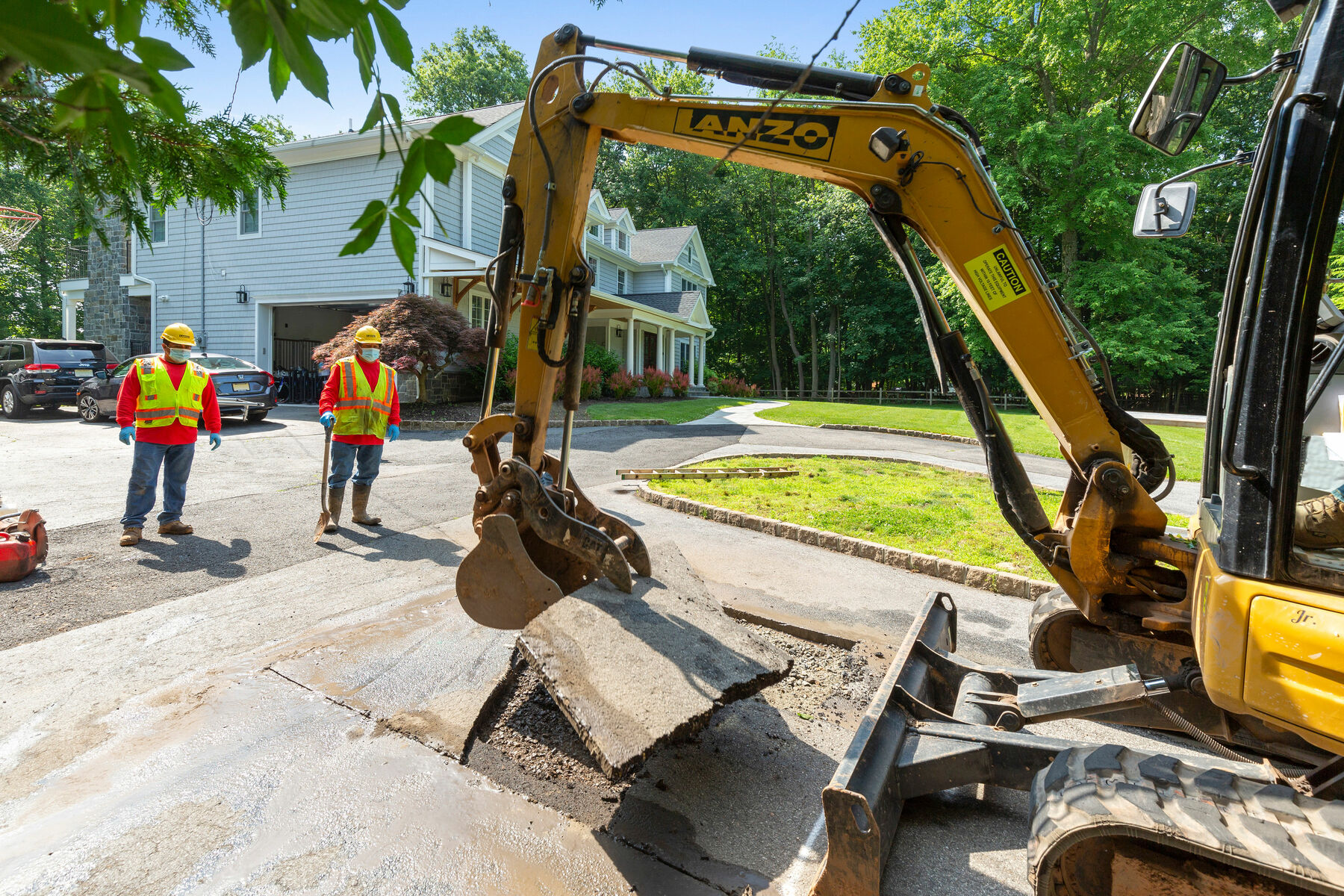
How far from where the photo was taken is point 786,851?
271 cm

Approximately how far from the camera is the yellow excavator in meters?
1.98

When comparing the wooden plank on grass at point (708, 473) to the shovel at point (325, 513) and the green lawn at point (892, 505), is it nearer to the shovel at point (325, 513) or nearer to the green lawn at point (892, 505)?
the green lawn at point (892, 505)

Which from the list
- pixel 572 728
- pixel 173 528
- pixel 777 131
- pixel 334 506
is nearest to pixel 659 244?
pixel 334 506

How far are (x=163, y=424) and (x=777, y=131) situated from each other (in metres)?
6.26

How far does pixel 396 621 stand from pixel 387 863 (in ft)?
8.11

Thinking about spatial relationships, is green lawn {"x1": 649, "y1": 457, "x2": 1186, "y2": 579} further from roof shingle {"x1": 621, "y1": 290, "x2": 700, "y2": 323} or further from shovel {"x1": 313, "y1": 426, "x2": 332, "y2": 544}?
roof shingle {"x1": 621, "y1": 290, "x2": 700, "y2": 323}

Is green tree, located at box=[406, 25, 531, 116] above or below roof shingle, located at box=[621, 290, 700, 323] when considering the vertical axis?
above

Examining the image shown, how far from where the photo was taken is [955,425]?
1912 centimetres

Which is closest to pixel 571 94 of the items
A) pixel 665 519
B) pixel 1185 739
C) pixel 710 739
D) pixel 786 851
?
pixel 710 739

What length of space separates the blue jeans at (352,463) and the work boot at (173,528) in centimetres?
128

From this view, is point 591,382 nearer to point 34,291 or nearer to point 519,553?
point 519,553

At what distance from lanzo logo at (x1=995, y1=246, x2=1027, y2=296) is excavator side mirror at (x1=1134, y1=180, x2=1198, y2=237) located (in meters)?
0.59

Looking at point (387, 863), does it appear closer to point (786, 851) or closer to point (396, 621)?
point (786, 851)

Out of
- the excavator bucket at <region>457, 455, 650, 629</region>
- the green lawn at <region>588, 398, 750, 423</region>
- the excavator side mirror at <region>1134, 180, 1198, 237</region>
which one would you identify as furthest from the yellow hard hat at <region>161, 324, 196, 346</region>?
the green lawn at <region>588, 398, 750, 423</region>
